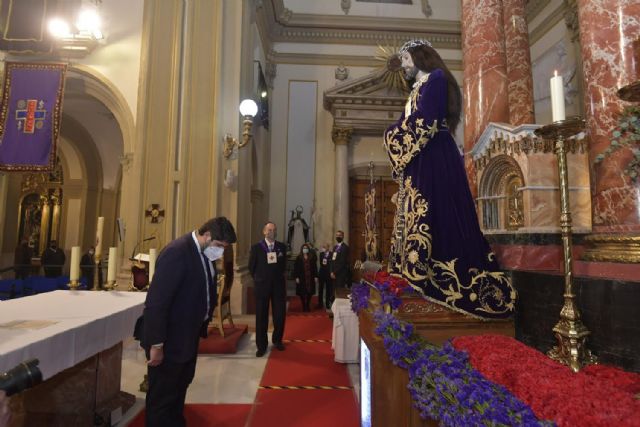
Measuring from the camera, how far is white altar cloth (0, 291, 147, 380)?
1.87 m

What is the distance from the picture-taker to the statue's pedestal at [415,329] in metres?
1.87

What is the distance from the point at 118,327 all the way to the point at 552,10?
41.0ft

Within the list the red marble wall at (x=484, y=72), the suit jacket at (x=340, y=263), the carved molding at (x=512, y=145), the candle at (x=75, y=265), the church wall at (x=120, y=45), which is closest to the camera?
Answer: the candle at (x=75, y=265)

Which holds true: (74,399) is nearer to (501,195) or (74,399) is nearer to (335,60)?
(501,195)

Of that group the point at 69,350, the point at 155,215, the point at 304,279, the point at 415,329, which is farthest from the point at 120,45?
the point at 415,329

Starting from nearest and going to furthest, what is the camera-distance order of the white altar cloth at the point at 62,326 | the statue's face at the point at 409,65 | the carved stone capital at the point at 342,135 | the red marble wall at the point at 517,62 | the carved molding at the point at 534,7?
the white altar cloth at the point at 62,326 < the statue's face at the point at 409,65 < the red marble wall at the point at 517,62 < the carved molding at the point at 534,7 < the carved stone capital at the point at 342,135

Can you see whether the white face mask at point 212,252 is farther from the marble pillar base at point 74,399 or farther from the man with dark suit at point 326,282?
the man with dark suit at point 326,282

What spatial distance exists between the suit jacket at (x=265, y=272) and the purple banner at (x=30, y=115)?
4.69 meters

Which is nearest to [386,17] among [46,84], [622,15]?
[46,84]

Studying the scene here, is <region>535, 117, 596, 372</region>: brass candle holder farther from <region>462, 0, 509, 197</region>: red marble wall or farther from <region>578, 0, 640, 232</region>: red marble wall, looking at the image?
<region>462, 0, 509, 197</region>: red marble wall

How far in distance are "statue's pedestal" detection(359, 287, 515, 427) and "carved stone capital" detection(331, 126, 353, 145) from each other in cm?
894

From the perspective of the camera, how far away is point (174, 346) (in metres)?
2.40

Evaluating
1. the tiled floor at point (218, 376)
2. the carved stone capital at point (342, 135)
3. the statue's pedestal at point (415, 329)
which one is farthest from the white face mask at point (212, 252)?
the carved stone capital at point (342, 135)

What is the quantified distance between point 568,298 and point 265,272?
3.58m
